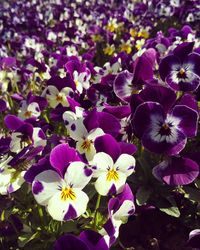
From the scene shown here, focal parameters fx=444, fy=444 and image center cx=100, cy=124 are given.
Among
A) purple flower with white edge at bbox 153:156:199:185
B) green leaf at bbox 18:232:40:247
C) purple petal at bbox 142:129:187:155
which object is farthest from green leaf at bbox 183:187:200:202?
green leaf at bbox 18:232:40:247

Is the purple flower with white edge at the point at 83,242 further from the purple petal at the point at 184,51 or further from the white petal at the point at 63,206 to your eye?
the purple petal at the point at 184,51

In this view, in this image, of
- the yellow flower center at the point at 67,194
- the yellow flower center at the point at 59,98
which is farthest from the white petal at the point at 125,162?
the yellow flower center at the point at 59,98

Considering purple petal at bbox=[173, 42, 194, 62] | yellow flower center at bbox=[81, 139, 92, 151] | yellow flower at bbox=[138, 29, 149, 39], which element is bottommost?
yellow flower at bbox=[138, 29, 149, 39]

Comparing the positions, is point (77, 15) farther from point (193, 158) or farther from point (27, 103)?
point (193, 158)

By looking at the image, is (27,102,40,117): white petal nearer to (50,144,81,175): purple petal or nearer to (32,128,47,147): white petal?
(32,128,47,147): white petal

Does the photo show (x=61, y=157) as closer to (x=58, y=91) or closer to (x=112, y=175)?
(x=112, y=175)

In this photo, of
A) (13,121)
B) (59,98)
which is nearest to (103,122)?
(13,121)

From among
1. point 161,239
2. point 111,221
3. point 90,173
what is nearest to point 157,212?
point 161,239
